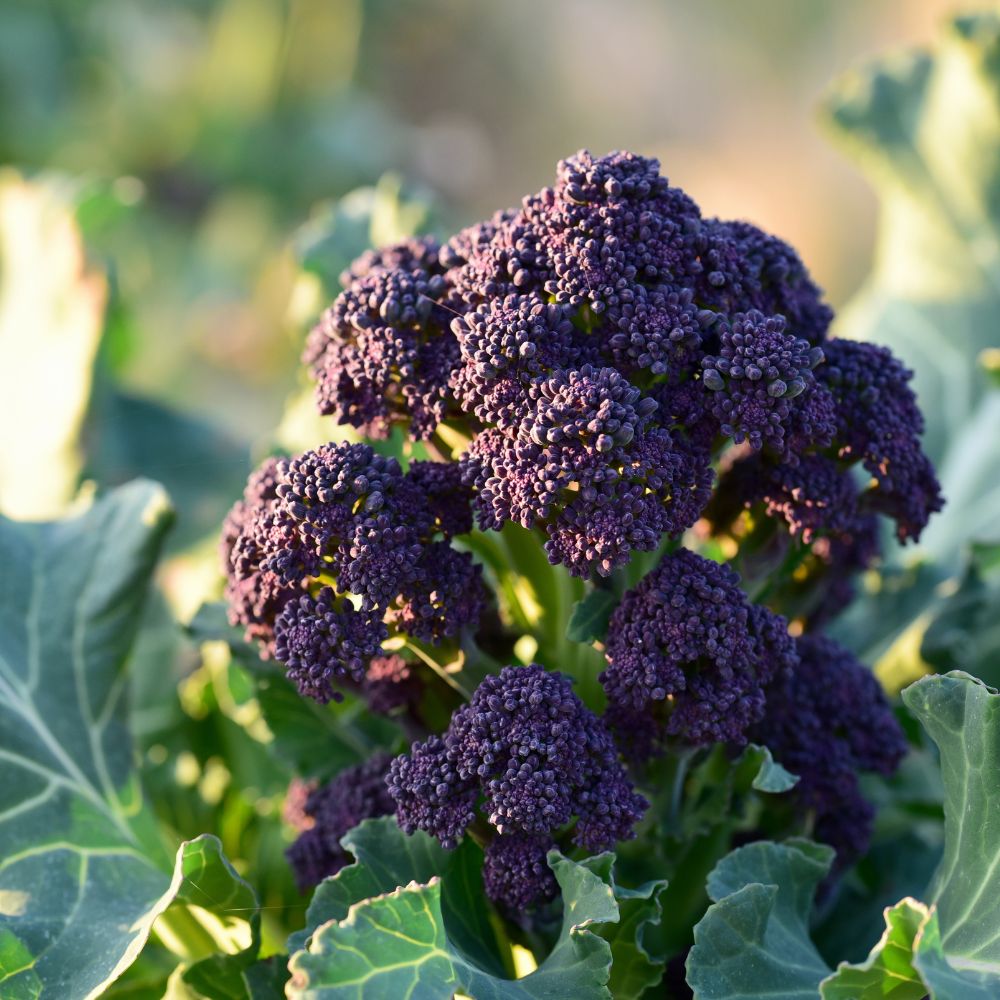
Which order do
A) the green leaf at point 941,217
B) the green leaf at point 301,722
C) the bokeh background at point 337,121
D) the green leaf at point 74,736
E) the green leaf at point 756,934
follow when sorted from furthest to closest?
the bokeh background at point 337,121
the green leaf at point 941,217
the green leaf at point 301,722
the green leaf at point 74,736
the green leaf at point 756,934

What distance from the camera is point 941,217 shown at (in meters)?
1.42

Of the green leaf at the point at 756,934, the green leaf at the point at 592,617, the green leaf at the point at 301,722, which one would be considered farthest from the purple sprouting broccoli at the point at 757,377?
the green leaf at the point at 301,722

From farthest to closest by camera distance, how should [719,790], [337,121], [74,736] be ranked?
[337,121], [74,736], [719,790]

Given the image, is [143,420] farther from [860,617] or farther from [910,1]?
[910,1]

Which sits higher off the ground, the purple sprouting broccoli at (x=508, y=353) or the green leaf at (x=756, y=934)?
the purple sprouting broccoli at (x=508, y=353)

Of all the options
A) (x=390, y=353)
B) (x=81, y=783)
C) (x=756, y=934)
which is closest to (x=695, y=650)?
(x=756, y=934)

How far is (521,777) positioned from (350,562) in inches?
6.9

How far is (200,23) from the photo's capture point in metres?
4.59

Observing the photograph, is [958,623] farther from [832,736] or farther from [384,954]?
[384,954]

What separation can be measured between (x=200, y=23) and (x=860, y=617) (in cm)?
426

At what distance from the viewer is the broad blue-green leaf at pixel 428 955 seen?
24.9 inches

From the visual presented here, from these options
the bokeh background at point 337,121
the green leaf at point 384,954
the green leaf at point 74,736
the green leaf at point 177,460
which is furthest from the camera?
the bokeh background at point 337,121

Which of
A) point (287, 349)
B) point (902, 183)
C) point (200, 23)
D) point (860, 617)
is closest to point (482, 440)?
point (860, 617)

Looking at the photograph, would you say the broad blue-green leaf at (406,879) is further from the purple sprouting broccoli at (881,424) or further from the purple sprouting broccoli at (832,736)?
the purple sprouting broccoli at (881,424)
